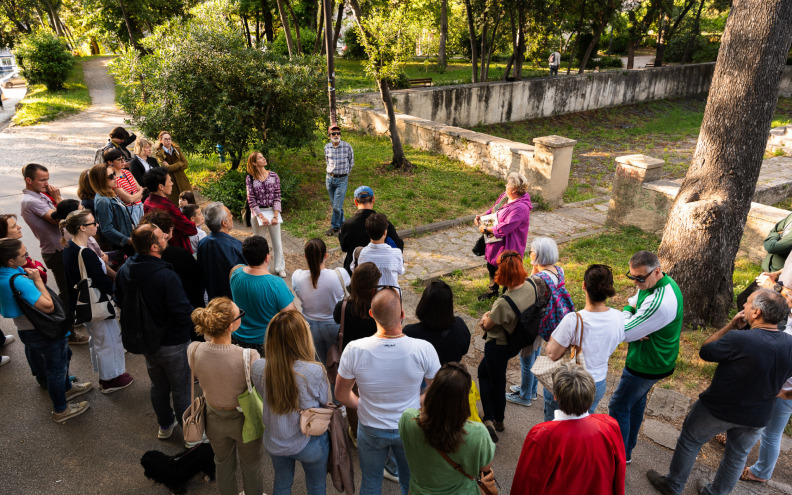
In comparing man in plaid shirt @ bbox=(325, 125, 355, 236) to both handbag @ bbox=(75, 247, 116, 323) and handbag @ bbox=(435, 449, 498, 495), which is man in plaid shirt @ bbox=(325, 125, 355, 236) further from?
handbag @ bbox=(435, 449, 498, 495)

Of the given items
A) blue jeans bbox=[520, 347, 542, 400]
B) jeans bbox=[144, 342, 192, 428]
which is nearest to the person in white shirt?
blue jeans bbox=[520, 347, 542, 400]

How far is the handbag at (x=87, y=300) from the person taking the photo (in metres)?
4.05

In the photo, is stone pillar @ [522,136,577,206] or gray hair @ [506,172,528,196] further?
stone pillar @ [522,136,577,206]

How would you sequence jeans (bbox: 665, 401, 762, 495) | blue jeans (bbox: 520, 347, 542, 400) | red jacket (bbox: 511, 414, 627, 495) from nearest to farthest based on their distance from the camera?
red jacket (bbox: 511, 414, 627, 495)
jeans (bbox: 665, 401, 762, 495)
blue jeans (bbox: 520, 347, 542, 400)

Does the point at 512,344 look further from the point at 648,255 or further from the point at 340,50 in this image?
the point at 340,50

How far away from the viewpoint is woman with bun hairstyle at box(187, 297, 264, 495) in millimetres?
2885

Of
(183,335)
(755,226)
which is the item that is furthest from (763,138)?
(183,335)

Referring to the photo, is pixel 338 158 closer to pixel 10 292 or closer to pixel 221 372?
pixel 10 292

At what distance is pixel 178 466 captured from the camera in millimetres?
3488

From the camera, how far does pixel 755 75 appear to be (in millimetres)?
5188

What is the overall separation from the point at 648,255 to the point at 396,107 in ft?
43.5

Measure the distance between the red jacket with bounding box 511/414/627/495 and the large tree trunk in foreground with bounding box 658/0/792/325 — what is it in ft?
12.5

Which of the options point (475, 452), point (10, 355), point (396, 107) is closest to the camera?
point (475, 452)

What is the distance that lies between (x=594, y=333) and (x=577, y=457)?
104cm
